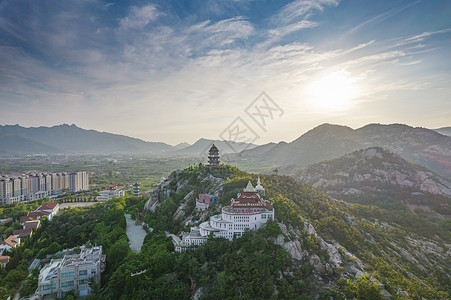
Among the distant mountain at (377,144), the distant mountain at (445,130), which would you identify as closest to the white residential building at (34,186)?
the distant mountain at (377,144)

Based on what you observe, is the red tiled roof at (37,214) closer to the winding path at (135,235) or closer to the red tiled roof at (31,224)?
the red tiled roof at (31,224)

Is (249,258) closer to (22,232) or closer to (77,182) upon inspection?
(22,232)

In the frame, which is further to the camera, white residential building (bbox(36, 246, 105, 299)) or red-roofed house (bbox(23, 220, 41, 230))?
red-roofed house (bbox(23, 220, 41, 230))

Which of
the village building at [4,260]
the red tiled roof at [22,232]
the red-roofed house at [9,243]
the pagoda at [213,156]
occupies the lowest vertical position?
the village building at [4,260]

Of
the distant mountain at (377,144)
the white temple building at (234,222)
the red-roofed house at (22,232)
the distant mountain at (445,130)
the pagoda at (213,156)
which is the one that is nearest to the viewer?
the white temple building at (234,222)

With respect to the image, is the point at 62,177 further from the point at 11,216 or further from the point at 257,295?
the point at 257,295

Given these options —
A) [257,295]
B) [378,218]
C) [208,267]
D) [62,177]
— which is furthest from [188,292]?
[62,177]

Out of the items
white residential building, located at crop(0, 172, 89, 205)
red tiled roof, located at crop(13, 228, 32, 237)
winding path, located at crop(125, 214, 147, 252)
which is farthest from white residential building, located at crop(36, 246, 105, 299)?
white residential building, located at crop(0, 172, 89, 205)

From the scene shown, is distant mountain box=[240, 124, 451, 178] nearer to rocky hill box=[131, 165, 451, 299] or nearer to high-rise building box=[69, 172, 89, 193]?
rocky hill box=[131, 165, 451, 299]
